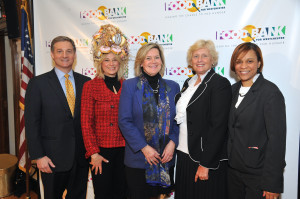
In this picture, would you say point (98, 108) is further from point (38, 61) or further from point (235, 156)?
point (38, 61)

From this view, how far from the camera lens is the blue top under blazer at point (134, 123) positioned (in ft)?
5.77

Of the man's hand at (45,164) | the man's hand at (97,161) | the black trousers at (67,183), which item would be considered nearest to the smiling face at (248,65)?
the man's hand at (97,161)

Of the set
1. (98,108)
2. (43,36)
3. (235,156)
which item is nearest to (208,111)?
(235,156)

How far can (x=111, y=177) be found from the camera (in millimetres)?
1997

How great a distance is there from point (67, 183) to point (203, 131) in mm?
1400

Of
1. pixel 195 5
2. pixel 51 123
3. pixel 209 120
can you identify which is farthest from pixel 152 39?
pixel 51 123

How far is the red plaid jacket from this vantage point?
1.90 m

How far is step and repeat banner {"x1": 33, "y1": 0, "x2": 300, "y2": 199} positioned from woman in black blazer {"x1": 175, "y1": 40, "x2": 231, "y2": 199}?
0.60 meters

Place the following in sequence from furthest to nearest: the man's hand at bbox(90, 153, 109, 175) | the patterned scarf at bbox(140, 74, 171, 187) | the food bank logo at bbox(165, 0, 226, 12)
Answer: the food bank logo at bbox(165, 0, 226, 12)
the man's hand at bbox(90, 153, 109, 175)
the patterned scarf at bbox(140, 74, 171, 187)

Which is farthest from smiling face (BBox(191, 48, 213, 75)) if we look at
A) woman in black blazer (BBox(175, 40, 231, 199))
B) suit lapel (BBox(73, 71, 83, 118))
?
suit lapel (BBox(73, 71, 83, 118))

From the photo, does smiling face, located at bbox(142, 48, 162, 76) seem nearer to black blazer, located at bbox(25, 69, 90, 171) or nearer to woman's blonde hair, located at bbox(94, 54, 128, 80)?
woman's blonde hair, located at bbox(94, 54, 128, 80)

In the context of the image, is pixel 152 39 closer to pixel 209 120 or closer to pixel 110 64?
pixel 110 64

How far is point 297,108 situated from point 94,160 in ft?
6.29

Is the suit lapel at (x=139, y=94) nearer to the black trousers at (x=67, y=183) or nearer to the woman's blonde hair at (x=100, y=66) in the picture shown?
the woman's blonde hair at (x=100, y=66)
